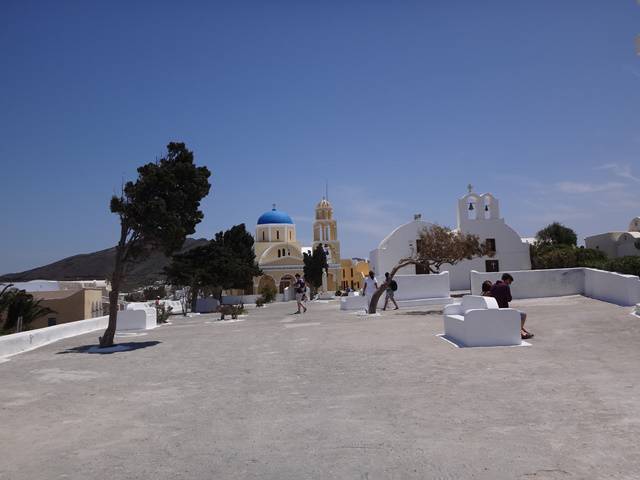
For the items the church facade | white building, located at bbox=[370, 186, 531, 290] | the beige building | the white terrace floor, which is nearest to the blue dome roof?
the church facade

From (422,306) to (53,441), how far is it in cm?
1734

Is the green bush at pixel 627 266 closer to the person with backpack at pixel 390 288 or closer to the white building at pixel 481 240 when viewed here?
the person with backpack at pixel 390 288

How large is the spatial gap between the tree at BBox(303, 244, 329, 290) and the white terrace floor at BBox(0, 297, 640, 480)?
4916 centimetres

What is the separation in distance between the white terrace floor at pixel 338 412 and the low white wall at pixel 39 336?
1673 mm

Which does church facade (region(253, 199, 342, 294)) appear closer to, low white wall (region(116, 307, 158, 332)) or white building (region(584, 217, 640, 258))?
white building (region(584, 217, 640, 258))

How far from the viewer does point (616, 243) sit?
53.8 metres

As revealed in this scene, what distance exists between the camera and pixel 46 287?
37.2 metres

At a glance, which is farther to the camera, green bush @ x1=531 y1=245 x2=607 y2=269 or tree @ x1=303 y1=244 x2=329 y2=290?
tree @ x1=303 y1=244 x2=329 y2=290

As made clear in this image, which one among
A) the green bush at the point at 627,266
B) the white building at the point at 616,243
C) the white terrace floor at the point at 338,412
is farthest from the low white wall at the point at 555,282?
the white building at the point at 616,243

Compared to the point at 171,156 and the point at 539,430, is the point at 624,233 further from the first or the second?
the point at 539,430

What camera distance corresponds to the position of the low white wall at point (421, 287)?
72.4ft

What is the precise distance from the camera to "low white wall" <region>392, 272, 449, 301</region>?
2206 cm

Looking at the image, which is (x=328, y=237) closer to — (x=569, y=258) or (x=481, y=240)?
(x=481, y=240)

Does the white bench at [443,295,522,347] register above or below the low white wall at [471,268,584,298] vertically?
below
